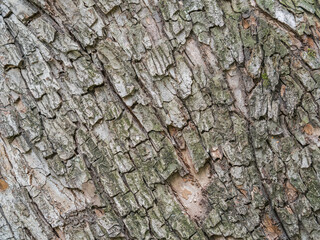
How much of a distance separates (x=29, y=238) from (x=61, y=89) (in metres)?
0.76

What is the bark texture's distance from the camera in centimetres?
170

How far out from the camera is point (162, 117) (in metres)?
1.75

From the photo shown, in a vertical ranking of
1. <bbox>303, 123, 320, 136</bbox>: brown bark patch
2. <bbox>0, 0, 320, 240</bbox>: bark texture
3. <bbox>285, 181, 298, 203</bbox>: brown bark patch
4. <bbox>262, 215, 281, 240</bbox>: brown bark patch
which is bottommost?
<bbox>262, 215, 281, 240</bbox>: brown bark patch

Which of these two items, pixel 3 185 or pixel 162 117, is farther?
pixel 3 185

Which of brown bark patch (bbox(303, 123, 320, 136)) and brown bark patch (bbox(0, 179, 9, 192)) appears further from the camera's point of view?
brown bark patch (bbox(0, 179, 9, 192))

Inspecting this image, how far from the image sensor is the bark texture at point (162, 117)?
1697mm

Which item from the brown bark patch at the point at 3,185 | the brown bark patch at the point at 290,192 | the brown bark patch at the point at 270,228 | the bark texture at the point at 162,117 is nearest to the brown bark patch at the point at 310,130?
the bark texture at the point at 162,117

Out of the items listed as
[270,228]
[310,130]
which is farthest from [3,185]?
[310,130]

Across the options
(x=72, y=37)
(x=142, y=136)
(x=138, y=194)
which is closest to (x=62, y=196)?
(x=138, y=194)

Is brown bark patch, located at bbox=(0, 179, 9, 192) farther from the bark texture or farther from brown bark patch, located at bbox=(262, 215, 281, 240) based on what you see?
brown bark patch, located at bbox=(262, 215, 281, 240)

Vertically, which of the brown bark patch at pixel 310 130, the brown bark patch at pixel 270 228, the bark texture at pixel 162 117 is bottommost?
the brown bark patch at pixel 270 228

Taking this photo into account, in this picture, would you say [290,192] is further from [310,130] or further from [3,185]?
[3,185]

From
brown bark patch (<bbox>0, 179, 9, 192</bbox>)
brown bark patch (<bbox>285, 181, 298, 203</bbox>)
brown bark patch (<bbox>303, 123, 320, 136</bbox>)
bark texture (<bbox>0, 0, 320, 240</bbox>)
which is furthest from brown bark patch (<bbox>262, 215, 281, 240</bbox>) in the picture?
brown bark patch (<bbox>0, 179, 9, 192</bbox>)

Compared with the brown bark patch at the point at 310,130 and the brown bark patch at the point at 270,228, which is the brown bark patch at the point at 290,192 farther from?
the brown bark patch at the point at 310,130
